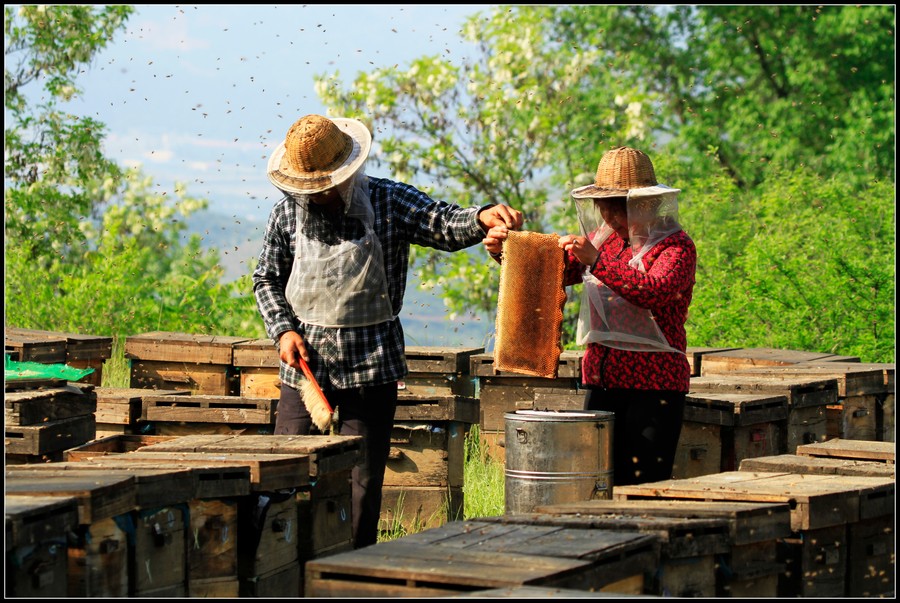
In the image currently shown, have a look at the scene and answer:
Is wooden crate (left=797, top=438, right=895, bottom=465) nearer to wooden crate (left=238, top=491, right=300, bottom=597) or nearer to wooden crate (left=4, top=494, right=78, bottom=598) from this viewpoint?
wooden crate (left=238, top=491, right=300, bottom=597)

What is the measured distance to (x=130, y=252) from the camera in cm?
1216

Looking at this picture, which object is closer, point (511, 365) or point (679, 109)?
point (511, 365)

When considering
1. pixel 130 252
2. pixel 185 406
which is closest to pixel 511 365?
pixel 185 406

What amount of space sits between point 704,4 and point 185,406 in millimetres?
17577

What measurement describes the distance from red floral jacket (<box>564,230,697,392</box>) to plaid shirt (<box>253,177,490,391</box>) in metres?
0.61

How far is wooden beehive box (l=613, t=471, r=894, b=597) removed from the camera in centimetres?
446

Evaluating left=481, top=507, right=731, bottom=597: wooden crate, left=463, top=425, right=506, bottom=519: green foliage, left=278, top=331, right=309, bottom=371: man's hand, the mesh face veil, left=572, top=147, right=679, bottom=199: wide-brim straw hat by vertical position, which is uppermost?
left=572, top=147, right=679, bottom=199: wide-brim straw hat

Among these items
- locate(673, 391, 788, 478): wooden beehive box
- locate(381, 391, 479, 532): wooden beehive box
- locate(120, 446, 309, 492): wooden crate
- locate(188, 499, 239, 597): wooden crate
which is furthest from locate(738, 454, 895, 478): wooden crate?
locate(188, 499, 239, 597): wooden crate

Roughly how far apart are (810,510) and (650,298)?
3.54ft

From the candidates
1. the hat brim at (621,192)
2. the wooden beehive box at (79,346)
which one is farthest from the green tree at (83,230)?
the hat brim at (621,192)

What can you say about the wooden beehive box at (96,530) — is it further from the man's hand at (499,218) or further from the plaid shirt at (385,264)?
the man's hand at (499,218)

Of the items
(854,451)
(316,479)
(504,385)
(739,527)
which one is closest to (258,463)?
(316,479)

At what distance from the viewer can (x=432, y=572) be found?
3.19 m

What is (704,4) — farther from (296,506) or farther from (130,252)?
(296,506)
